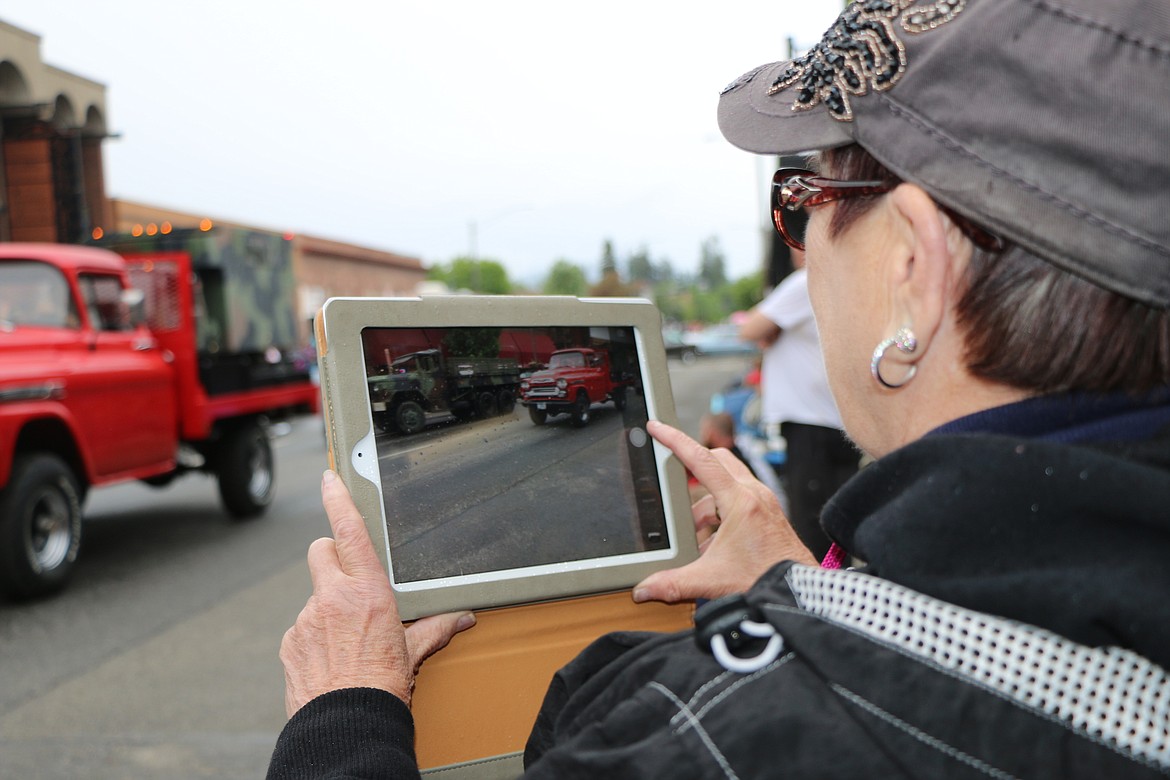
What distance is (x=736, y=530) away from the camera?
4.81 ft

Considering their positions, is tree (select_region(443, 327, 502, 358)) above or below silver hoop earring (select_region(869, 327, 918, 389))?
above

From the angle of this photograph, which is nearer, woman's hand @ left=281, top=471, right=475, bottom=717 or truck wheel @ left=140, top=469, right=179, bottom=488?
woman's hand @ left=281, top=471, right=475, bottom=717

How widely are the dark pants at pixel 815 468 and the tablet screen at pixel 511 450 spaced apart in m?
2.50

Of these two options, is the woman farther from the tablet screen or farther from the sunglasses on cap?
the tablet screen

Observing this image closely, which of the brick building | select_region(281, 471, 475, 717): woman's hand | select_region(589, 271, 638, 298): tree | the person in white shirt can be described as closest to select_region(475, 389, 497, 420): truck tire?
select_region(281, 471, 475, 717): woman's hand

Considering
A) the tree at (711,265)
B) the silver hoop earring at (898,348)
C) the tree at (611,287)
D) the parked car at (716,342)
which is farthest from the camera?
the parked car at (716,342)

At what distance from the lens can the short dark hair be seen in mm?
840

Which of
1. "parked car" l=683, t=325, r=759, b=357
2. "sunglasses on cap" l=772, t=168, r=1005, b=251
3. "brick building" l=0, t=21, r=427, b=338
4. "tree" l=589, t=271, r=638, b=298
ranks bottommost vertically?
"sunglasses on cap" l=772, t=168, r=1005, b=251

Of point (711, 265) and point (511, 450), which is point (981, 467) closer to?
point (511, 450)

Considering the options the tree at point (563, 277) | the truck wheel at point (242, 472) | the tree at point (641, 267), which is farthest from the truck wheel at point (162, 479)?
the tree at point (641, 267)

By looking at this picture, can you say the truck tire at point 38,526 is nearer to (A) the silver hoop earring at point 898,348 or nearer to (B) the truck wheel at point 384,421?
(B) the truck wheel at point 384,421

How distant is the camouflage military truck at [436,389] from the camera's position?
1.34 metres

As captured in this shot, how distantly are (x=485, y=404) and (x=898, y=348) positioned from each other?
2.25ft

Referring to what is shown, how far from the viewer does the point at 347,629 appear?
1.23 metres
